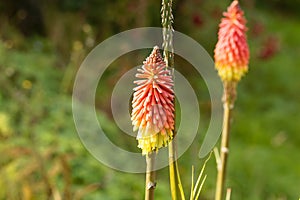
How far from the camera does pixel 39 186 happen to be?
3.28 m

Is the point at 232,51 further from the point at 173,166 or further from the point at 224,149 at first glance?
the point at 173,166

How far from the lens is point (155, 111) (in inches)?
53.6

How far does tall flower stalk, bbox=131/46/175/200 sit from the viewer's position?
135cm

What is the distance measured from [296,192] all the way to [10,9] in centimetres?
415

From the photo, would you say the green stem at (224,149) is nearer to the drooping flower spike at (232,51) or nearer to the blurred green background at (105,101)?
the drooping flower spike at (232,51)

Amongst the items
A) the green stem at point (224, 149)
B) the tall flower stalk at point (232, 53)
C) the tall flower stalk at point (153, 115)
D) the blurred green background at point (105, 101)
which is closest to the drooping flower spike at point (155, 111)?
the tall flower stalk at point (153, 115)

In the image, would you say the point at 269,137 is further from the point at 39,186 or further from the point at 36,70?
the point at 39,186

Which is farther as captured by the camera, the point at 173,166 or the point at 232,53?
the point at 232,53

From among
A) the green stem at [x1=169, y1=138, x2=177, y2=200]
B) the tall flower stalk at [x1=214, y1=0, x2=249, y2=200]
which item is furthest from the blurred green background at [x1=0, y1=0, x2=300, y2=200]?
the green stem at [x1=169, y1=138, x2=177, y2=200]

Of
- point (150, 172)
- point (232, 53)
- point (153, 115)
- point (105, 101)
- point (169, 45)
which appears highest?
point (105, 101)

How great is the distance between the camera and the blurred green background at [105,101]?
13.1ft

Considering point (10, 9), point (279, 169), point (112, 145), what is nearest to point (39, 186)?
point (112, 145)

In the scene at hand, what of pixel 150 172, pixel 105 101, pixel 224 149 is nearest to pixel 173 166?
pixel 150 172

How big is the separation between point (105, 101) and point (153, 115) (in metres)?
4.84
